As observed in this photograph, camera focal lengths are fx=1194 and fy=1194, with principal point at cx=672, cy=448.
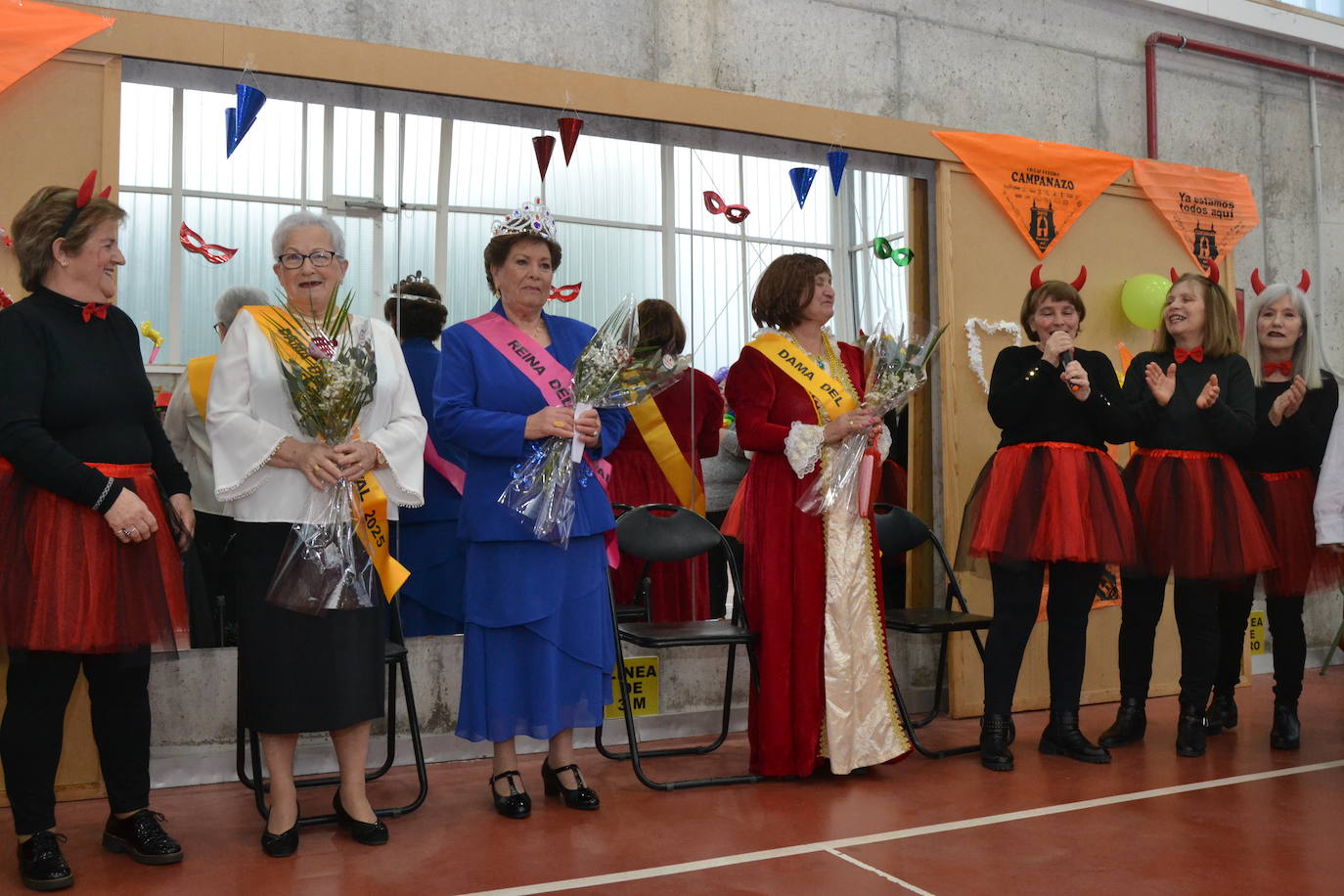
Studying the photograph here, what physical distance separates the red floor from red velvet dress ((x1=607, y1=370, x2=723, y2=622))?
1.92 ft

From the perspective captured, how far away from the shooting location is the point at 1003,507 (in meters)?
3.51

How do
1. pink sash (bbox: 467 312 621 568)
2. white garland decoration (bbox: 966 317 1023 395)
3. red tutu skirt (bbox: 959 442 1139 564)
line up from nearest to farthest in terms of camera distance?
pink sash (bbox: 467 312 621 568), red tutu skirt (bbox: 959 442 1139 564), white garland decoration (bbox: 966 317 1023 395)

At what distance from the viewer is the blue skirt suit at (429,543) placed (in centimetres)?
361

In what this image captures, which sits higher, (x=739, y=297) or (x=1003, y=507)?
(x=739, y=297)

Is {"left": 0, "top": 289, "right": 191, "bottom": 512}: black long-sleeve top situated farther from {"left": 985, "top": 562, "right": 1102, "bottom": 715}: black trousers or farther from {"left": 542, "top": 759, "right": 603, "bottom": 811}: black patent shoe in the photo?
{"left": 985, "top": 562, "right": 1102, "bottom": 715}: black trousers

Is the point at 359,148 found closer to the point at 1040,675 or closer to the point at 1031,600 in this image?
the point at 1031,600

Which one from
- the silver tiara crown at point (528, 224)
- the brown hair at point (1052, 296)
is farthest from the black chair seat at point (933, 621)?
the silver tiara crown at point (528, 224)

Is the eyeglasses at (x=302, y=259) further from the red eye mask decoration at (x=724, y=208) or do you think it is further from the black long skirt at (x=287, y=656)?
the red eye mask decoration at (x=724, y=208)

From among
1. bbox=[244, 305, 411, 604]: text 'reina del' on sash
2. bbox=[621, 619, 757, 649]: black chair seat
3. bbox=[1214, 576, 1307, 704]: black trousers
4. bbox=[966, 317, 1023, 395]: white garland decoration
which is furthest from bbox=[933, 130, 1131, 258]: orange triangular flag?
bbox=[244, 305, 411, 604]: text 'reina del' on sash

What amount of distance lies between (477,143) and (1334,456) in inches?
107

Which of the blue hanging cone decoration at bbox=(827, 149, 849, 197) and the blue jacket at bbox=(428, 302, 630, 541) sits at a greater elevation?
the blue hanging cone decoration at bbox=(827, 149, 849, 197)

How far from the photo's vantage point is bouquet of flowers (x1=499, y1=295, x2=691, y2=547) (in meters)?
2.94

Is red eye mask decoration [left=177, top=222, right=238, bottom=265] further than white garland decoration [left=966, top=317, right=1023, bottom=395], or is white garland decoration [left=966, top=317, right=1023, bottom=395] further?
white garland decoration [left=966, top=317, right=1023, bottom=395]

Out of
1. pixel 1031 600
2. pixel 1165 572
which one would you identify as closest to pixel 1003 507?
pixel 1031 600
